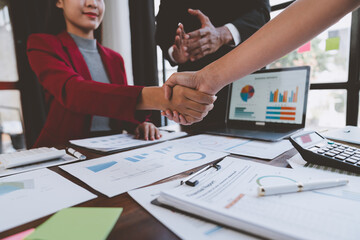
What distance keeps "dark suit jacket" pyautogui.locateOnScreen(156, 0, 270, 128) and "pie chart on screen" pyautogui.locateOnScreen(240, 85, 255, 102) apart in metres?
0.11

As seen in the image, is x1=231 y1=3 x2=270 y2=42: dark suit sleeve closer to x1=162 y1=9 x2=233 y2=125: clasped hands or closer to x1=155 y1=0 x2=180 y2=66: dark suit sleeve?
x1=162 y1=9 x2=233 y2=125: clasped hands

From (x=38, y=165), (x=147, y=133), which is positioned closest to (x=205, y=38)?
(x=147, y=133)

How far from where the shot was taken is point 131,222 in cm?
32

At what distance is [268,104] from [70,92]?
35.5 inches

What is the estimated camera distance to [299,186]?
36cm

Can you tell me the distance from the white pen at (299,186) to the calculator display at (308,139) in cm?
18

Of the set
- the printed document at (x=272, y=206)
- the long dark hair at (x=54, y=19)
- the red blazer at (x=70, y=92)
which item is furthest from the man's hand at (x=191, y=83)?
the long dark hair at (x=54, y=19)

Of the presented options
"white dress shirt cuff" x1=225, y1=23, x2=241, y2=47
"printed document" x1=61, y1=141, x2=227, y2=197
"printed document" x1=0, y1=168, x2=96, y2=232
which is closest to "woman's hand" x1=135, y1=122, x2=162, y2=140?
"printed document" x1=61, y1=141, x2=227, y2=197

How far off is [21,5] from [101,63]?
4.45ft

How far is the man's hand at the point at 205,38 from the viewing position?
110 cm

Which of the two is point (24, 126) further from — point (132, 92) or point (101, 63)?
point (132, 92)

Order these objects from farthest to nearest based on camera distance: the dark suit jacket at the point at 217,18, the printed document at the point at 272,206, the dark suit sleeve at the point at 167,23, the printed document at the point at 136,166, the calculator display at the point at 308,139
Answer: the dark suit sleeve at the point at 167,23, the dark suit jacket at the point at 217,18, the calculator display at the point at 308,139, the printed document at the point at 136,166, the printed document at the point at 272,206

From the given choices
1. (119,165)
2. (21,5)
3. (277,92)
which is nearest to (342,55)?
(277,92)

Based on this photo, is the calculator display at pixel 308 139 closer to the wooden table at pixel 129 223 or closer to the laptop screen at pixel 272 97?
the laptop screen at pixel 272 97
